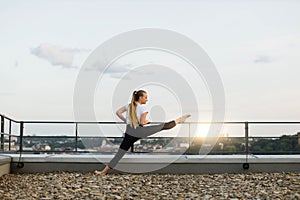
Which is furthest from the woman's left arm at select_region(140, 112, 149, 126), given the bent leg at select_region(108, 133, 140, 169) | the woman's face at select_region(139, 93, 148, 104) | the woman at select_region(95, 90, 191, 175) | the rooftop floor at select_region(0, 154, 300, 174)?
the rooftop floor at select_region(0, 154, 300, 174)

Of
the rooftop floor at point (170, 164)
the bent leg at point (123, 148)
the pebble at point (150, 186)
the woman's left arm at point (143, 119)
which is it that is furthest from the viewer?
the rooftop floor at point (170, 164)

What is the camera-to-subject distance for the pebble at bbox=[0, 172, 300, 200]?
8.23 m

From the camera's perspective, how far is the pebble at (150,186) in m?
8.23

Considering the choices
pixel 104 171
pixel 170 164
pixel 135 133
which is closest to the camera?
pixel 135 133

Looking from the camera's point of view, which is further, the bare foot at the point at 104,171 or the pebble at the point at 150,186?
the bare foot at the point at 104,171

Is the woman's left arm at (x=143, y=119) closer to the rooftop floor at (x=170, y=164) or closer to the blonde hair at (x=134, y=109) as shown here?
the blonde hair at (x=134, y=109)

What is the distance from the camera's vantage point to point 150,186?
9.20 meters

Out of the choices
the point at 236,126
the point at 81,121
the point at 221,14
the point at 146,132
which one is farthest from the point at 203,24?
the point at 146,132

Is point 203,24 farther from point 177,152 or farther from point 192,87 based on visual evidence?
point 177,152

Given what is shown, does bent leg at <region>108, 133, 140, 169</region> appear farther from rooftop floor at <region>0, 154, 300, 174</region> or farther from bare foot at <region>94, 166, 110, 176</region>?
rooftop floor at <region>0, 154, 300, 174</region>

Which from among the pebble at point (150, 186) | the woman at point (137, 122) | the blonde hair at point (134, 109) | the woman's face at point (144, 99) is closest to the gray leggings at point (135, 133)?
the woman at point (137, 122)

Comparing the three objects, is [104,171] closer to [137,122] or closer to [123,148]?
[123,148]

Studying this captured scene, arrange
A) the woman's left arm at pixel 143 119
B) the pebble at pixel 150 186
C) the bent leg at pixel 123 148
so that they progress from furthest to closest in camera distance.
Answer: the bent leg at pixel 123 148 < the woman's left arm at pixel 143 119 < the pebble at pixel 150 186

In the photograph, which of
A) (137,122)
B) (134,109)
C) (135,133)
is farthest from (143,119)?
(135,133)
